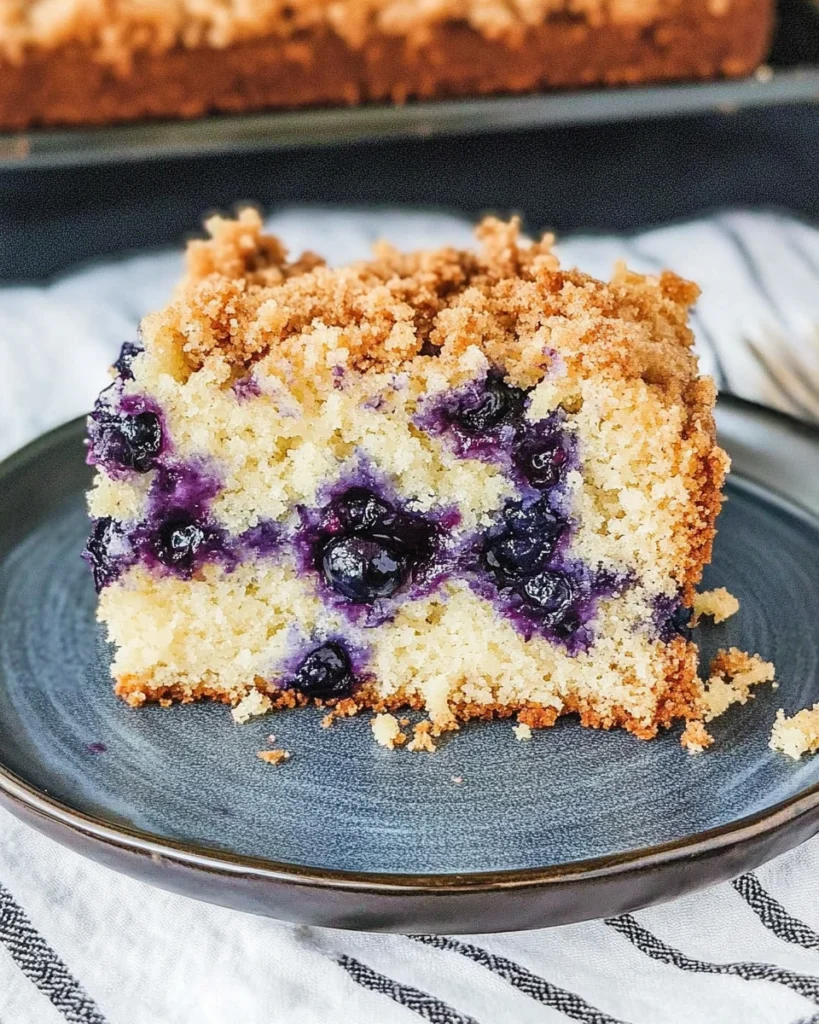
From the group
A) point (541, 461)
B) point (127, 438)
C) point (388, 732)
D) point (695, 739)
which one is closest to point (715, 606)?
point (695, 739)

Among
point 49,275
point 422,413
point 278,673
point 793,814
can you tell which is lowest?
point 49,275

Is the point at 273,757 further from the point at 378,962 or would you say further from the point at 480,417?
the point at 480,417

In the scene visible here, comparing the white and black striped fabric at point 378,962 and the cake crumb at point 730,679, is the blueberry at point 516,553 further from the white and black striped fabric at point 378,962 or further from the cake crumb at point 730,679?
the white and black striped fabric at point 378,962

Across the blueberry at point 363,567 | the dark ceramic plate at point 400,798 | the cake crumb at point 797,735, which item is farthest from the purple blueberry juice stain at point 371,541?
the cake crumb at point 797,735

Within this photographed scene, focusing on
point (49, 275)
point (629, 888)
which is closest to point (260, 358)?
point (629, 888)

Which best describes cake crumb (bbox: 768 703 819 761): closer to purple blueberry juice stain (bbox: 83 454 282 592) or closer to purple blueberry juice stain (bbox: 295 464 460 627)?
purple blueberry juice stain (bbox: 295 464 460 627)

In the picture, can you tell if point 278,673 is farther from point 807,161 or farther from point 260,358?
point 807,161

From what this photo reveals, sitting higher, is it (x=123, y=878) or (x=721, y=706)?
(x=721, y=706)
